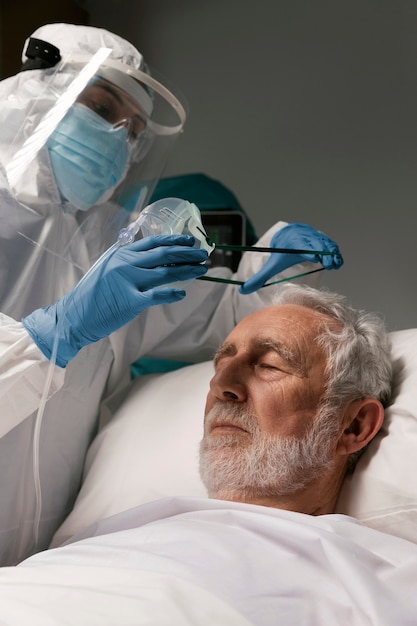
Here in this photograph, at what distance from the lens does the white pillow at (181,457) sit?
1355mm

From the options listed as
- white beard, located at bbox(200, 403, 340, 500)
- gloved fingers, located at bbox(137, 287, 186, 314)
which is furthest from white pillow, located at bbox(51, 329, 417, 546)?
gloved fingers, located at bbox(137, 287, 186, 314)

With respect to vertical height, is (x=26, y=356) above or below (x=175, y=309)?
above

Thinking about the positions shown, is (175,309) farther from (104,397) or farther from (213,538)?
(213,538)

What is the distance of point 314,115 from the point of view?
240cm

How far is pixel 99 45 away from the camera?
1.64m

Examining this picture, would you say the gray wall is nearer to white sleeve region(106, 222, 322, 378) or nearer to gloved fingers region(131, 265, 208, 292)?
white sleeve region(106, 222, 322, 378)

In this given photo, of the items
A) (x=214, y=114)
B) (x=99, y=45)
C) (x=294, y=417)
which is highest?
(x=99, y=45)

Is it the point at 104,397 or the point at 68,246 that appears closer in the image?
the point at 68,246

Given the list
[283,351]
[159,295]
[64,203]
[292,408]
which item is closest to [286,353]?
[283,351]

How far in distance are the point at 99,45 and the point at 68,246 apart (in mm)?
488

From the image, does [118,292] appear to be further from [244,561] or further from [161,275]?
[244,561]

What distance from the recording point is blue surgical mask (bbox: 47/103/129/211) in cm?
153

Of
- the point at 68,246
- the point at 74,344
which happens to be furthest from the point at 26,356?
the point at 68,246

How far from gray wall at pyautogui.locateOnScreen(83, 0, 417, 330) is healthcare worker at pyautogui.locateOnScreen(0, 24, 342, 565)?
62 cm
